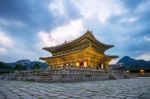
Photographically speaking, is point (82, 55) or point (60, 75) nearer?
point (60, 75)

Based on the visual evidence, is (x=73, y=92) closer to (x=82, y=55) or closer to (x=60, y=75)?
(x=60, y=75)

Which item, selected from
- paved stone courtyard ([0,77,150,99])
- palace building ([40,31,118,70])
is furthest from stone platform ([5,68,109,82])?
palace building ([40,31,118,70])

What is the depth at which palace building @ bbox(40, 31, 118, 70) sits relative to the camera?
2873 cm

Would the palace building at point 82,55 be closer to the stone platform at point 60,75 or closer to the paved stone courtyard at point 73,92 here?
the stone platform at point 60,75

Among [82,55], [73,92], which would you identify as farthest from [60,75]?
[82,55]

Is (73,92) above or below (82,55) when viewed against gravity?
below

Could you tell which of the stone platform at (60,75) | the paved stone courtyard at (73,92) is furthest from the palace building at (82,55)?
the paved stone courtyard at (73,92)

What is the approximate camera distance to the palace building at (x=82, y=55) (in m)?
28.7

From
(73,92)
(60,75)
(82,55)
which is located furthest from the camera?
(82,55)

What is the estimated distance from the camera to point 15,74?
21.2 m

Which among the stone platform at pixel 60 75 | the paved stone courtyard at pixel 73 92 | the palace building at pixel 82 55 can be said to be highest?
the palace building at pixel 82 55

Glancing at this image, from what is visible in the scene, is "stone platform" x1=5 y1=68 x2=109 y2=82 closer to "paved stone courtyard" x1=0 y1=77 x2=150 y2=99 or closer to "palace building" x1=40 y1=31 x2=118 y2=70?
"paved stone courtyard" x1=0 y1=77 x2=150 y2=99

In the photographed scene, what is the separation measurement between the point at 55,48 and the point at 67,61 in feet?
18.6

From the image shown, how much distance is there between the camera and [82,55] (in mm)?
28891
